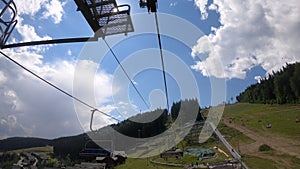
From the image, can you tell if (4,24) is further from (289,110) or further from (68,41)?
(289,110)

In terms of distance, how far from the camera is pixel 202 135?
300 ft

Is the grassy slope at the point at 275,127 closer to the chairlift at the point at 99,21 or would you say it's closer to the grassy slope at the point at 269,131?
the grassy slope at the point at 269,131

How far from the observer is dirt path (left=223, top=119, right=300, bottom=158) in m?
60.7

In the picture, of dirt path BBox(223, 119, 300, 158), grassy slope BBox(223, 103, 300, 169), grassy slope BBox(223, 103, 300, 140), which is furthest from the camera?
grassy slope BBox(223, 103, 300, 140)

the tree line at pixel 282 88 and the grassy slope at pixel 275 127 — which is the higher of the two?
the tree line at pixel 282 88

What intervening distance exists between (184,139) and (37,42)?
9253 cm

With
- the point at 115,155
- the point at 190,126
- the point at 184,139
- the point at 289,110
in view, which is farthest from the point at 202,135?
the point at 115,155

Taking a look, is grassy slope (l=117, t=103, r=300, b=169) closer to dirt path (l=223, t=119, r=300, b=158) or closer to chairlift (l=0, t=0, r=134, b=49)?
dirt path (l=223, t=119, r=300, b=158)

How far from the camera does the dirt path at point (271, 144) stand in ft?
199

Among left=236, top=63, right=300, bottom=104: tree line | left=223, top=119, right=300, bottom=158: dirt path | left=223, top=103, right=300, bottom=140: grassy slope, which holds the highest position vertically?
left=236, top=63, right=300, bottom=104: tree line

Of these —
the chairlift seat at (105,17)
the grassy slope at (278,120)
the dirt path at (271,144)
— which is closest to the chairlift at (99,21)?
the chairlift seat at (105,17)

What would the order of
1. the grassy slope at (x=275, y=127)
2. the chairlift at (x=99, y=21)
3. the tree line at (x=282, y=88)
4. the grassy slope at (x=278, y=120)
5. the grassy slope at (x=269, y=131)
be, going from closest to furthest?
the chairlift at (x=99, y=21) < the grassy slope at (x=275, y=127) < the grassy slope at (x=269, y=131) < the grassy slope at (x=278, y=120) < the tree line at (x=282, y=88)

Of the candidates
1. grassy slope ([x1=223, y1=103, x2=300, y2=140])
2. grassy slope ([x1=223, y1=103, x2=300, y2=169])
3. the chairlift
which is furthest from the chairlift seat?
grassy slope ([x1=223, y1=103, x2=300, y2=140])

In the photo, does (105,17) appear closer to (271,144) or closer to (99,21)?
(99,21)
